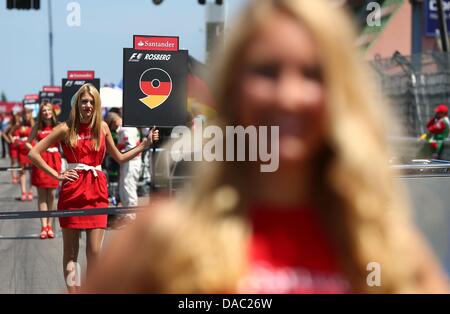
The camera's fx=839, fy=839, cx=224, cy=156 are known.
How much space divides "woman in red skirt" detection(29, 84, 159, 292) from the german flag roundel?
0.53 meters

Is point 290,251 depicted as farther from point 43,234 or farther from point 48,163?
point 48,163

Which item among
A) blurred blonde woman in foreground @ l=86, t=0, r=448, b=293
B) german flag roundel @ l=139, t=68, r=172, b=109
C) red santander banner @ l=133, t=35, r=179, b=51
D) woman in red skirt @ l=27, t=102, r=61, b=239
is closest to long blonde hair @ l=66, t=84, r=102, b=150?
german flag roundel @ l=139, t=68, r=172, b=109

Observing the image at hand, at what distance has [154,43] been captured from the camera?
338 cm

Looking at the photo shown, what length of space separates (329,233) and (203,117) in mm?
337

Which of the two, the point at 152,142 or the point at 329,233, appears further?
the point at 152,142

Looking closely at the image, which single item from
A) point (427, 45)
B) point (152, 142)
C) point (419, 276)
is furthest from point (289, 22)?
point (427, 45)

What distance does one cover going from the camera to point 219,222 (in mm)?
1387

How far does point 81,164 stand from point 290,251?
3.60 metres

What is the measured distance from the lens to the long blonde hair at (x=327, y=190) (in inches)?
53.5

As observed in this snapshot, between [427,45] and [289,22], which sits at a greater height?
[427,45]

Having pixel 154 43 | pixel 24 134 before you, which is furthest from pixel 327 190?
pixel 24 134
